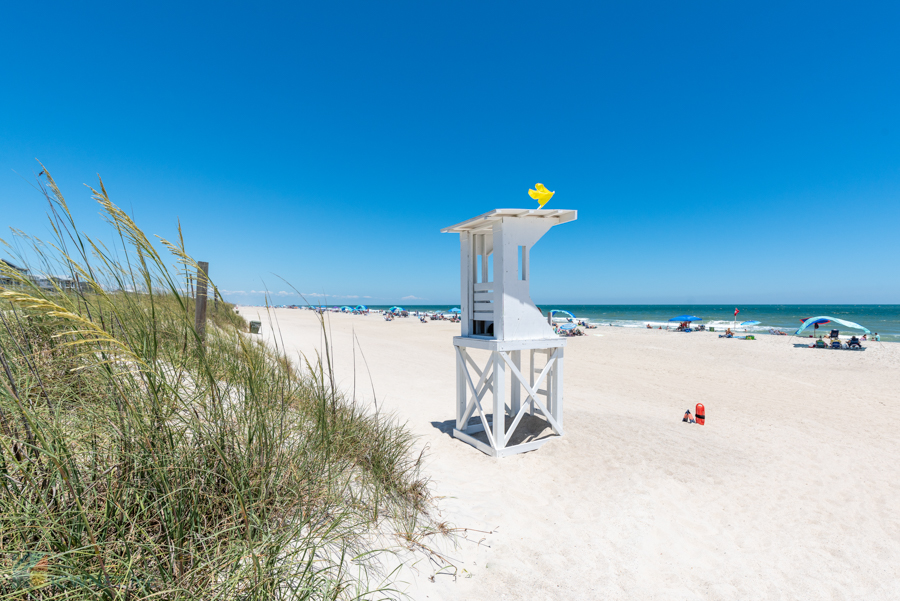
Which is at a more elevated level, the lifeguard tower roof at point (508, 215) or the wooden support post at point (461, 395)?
the lifeguard tower roof at point (508, 215)

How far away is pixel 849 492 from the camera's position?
4531mm

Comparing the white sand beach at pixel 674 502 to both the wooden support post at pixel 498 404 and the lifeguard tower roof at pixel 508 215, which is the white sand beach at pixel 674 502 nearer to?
the wooden support post at pixel 498 404

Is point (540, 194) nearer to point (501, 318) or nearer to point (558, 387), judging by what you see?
point (501, 318)

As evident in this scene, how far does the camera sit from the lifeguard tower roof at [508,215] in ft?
17.1

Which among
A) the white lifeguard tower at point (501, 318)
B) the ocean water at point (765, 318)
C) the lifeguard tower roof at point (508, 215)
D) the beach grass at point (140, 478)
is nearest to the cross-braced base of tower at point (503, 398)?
the white lifeguard tower at point (501, 318)

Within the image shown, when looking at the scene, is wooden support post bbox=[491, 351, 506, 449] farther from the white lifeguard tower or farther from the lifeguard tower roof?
the lifeguard tower roof

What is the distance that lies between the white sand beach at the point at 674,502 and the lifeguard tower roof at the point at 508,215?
2180 mm

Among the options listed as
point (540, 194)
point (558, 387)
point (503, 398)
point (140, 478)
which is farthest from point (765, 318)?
point (140, 478)

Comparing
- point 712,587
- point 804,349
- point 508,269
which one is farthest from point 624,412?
point 804,349

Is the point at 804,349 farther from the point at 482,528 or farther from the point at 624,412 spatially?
the point at 482,528

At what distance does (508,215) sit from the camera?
528cm

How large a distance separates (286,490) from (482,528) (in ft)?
6.34

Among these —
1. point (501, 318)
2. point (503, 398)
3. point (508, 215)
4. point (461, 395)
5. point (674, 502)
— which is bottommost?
point (674, 502)

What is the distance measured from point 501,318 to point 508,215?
1354 millimetres
